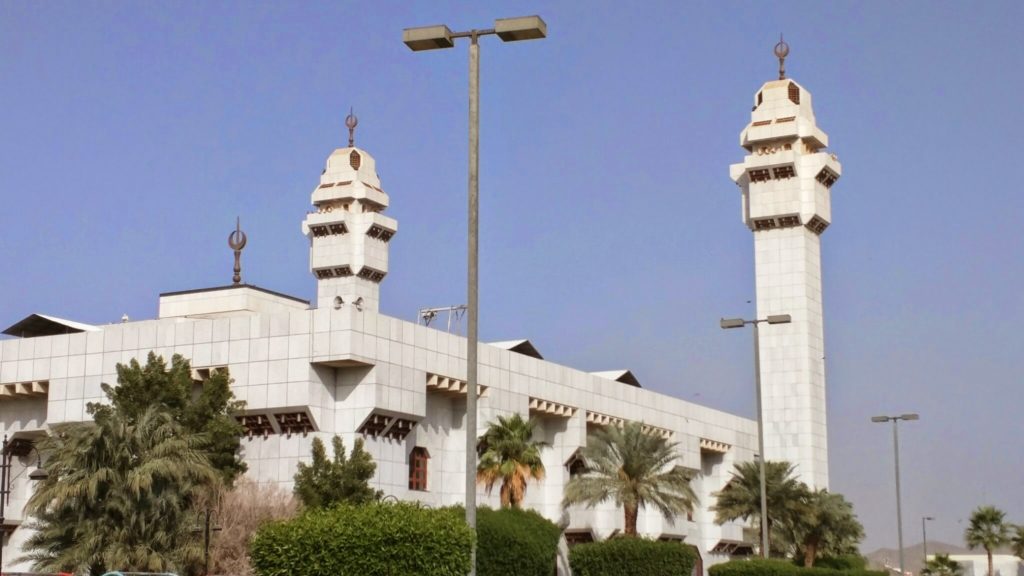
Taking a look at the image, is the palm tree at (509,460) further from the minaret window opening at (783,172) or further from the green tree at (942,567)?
the green tree at (942,567)

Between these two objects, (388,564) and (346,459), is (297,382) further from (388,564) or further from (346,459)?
(388,564)

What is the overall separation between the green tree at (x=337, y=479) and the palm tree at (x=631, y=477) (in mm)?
7969

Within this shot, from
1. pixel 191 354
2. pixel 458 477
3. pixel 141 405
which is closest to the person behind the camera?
pixel 141 405

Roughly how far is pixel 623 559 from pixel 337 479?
986 centimetres

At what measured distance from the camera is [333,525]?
24.9 metres

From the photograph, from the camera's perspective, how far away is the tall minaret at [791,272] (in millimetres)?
77500

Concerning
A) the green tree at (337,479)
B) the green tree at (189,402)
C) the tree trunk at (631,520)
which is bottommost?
the tree trunk at (631,520)

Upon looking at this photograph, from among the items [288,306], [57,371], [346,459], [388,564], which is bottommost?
[388,564]

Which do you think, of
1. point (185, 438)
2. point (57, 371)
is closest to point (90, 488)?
point (185, 438)

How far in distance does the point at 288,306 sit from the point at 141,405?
22.6 metres

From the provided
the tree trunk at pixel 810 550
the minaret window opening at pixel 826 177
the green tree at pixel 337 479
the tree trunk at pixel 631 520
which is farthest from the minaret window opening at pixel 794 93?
the green tree at pixel 337 479

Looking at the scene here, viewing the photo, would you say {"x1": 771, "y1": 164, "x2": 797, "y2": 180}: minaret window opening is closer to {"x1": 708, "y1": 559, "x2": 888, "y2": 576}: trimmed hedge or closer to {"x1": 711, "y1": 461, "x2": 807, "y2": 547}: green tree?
{"x1": 711, "y1": 461, "x2": 807, "y2": 547}: green tree

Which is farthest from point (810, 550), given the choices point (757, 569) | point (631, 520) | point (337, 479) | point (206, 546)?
point (206, 546)

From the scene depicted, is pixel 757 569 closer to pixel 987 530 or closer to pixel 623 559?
pixel 623 559
